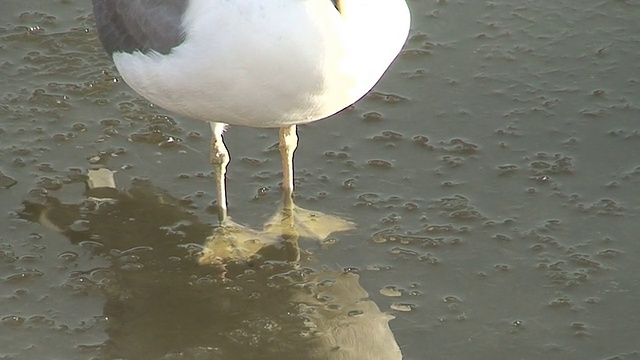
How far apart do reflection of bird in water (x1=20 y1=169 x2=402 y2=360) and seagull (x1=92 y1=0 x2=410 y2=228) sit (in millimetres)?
665

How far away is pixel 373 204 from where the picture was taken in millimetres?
5578

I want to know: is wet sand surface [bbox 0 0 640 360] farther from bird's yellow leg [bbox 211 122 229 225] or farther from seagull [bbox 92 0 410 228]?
seagull [bbox 92 0 410 228]

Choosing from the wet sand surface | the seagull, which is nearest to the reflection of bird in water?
the wet sand surface

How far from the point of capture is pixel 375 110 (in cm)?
615

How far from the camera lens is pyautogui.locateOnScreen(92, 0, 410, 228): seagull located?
449 centimetres

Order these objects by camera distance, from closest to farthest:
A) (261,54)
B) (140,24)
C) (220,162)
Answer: (261,54) → (140,24) → (220,162)

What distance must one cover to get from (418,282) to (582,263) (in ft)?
2.22

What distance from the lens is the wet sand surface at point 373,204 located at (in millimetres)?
4883

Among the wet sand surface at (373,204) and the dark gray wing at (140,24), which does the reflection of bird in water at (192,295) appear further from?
the dark gray wing at (140,24)

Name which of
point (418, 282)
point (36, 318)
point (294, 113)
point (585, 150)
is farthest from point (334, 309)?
point (585, 150)

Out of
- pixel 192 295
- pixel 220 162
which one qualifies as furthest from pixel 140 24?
pixel 192 295

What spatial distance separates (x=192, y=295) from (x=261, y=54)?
1146mm

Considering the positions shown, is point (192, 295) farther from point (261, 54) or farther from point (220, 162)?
point (261, 54)

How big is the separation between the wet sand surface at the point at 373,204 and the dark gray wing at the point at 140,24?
737 mm
